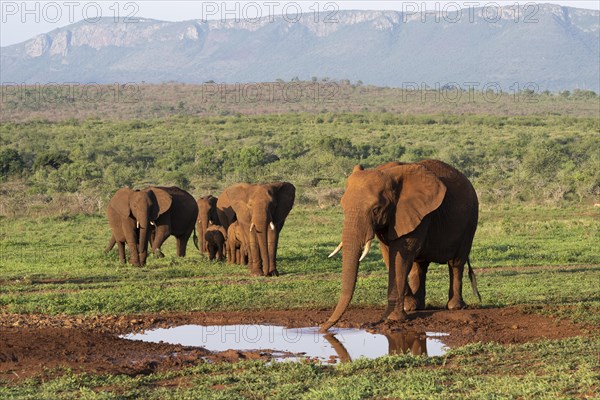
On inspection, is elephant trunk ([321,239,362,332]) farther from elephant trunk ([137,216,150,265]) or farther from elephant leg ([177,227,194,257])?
elephant leg ([177,227,194,257])

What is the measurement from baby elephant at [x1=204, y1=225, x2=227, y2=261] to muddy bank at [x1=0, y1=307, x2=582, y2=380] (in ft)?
29.9

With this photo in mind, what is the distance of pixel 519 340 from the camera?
12.6 metres

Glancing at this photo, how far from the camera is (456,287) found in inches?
587

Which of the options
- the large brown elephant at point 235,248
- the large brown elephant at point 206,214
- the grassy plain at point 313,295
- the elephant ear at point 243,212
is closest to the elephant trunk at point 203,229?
the large brown elephant at point 206,214

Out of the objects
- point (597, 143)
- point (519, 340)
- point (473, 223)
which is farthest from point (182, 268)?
point (597, 143)

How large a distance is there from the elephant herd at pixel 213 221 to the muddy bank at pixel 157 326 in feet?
18.2

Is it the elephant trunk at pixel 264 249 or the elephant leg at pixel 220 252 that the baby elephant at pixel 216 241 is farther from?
the elephant trunk at pixel 264 249

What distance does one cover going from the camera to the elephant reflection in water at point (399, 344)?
12.2 m

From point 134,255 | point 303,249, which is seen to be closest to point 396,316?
point 134,255

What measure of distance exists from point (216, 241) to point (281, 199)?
11.0 ft

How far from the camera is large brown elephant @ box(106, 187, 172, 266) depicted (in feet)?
74.7

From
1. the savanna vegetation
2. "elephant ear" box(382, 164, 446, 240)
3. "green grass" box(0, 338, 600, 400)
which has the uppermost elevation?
"elephant ear" box(382, 164, 446, 240)

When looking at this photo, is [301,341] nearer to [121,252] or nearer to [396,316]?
[396,316]

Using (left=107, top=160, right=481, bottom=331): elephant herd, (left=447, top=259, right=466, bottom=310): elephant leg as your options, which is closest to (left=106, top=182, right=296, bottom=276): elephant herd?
(left=107, top=160, right=481, bottom=331): elephant herd
